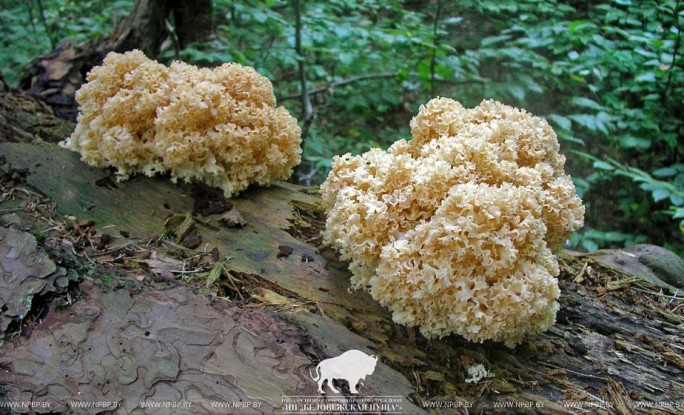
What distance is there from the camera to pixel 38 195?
4.09 m

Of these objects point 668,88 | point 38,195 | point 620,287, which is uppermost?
point 668,88

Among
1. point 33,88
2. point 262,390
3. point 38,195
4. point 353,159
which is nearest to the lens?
point 262,390

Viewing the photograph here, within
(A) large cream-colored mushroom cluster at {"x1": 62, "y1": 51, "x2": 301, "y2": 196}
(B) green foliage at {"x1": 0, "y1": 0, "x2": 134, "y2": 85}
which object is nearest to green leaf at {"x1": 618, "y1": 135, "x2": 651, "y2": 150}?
(A) large cream-colored mushroom cluster at {"x1": 62, "y1": 51, "x2": 301, "y2": 196}

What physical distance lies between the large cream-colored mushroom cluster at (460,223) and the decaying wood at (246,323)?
0.26m

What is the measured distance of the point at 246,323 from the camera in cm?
309

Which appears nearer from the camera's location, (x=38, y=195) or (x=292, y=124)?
(x=38, y=195)

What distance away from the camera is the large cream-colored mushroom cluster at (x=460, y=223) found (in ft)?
10.0

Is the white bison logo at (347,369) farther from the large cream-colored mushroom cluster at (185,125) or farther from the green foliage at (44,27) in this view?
the green foliage at (44,27)

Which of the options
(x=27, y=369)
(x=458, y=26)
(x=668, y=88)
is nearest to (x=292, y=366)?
(x=27, y=369)

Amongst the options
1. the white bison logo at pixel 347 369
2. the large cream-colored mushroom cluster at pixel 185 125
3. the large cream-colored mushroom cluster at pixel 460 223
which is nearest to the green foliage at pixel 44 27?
the large cream-colored mushroom cluster at pixel 185 125

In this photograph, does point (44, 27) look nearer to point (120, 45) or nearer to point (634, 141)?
point (120, 45)

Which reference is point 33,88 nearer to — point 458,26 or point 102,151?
point 102,151

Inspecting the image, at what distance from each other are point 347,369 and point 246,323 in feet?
2.27

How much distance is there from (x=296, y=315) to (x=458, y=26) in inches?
347
